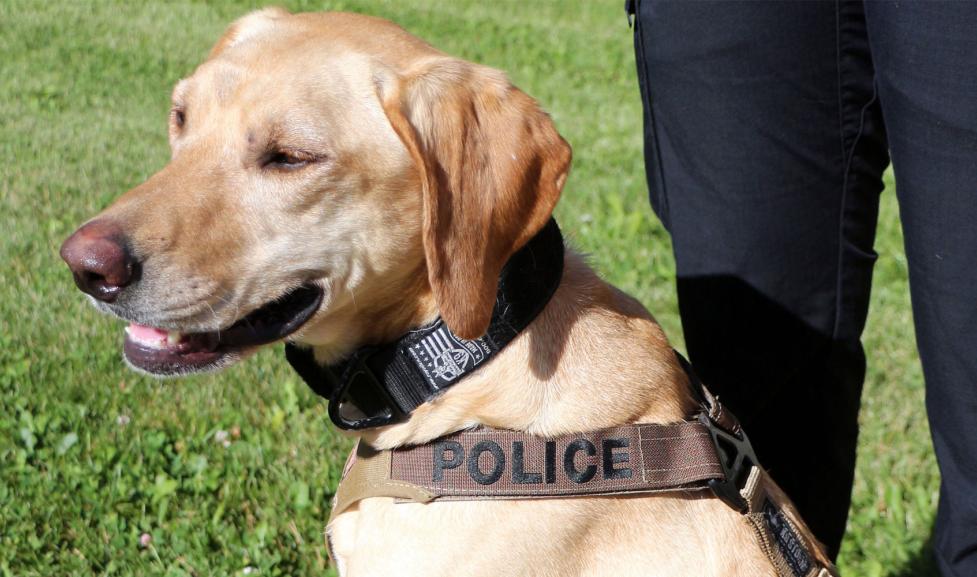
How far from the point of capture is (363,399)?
249cm

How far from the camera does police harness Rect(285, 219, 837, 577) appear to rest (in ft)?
7.57

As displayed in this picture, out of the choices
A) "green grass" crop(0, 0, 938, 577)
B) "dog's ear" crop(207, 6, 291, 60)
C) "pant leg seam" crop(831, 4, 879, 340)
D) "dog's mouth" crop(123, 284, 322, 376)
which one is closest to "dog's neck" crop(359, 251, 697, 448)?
"dog's mouth" crop(123, 284, 322, 376)

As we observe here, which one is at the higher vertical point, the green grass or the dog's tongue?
the dog's tongue

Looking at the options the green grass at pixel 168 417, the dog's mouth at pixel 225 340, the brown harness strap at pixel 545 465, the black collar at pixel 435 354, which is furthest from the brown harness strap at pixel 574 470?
the green grass at pixel 168 417

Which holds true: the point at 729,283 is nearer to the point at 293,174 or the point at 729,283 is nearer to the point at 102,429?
the point at 293,174

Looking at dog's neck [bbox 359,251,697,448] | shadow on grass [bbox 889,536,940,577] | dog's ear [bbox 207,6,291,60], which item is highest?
dog's ear [bbox 207,6,291,60]

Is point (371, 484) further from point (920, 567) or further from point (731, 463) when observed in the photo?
point (920, 567)

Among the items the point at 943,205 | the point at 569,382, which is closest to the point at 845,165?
the point at 943,205

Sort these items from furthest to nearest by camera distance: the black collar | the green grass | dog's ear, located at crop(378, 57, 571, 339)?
the green grass → the black collar → dog's ear, located at crop(378, 57, 571, 339)

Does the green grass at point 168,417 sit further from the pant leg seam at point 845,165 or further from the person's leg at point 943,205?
the person's leg at point 943,205

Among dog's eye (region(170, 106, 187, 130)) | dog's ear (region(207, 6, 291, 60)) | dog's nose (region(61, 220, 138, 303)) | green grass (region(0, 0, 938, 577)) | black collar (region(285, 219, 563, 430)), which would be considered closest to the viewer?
dog's nose (region(61, 220, 138, 303))

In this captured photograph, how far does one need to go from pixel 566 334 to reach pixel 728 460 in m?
0.50

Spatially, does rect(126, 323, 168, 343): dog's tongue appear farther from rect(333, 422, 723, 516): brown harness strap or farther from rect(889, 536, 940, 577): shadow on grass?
rect(889, 536, 940, 577): shadow on grass

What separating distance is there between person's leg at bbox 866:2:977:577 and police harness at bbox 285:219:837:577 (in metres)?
0.40
